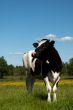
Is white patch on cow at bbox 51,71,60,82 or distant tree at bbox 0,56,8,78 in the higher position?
distant tree at bbox 0,56,8,78

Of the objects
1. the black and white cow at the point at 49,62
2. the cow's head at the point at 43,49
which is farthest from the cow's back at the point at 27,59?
→ the cow's head at the point at 43,49

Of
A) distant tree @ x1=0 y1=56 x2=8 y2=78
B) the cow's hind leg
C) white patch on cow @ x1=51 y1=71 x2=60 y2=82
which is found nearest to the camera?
white patch on cow @ x1=51 y1=71 x2=60 y2=82

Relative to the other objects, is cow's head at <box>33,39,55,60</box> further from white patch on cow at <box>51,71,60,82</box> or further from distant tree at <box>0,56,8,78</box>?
distant tree at <box>0,56,8,78</box>

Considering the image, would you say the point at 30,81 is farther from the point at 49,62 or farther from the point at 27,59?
the point at 49,62

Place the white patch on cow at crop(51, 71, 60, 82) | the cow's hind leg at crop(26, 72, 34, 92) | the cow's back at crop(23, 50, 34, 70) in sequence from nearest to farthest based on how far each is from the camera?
1. the white patch on cow at crop(51, 71, 60, 82)
2. the cow's back at crop(23, 50, 34, 70)
3. the cow's hind leg at crop(26, 72, 34, 92)

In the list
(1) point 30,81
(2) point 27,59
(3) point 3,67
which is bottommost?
(1) point 30,81

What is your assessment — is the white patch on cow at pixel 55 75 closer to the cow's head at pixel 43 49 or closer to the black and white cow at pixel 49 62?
the black and white cow at pixel 49 62

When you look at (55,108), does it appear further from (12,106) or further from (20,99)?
(20,99)

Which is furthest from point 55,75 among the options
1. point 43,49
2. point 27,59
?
point 27,59

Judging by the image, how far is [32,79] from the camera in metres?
17.7

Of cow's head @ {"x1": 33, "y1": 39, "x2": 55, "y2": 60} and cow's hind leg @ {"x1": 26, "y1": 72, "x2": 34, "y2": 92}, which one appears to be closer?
cow's head @ {"x1": 33, "y1": 39, "x2": 55, "y2": 60}

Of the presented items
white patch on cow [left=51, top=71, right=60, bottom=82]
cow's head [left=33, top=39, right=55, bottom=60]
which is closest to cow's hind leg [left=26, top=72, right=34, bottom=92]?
cow's head [left=33, top=39, right=55, bottom=60]

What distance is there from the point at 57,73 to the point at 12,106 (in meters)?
3.07

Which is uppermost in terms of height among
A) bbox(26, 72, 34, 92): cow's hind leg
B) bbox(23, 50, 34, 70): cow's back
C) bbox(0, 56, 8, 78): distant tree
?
bbox(0, 56, 8, 78): distant tree
